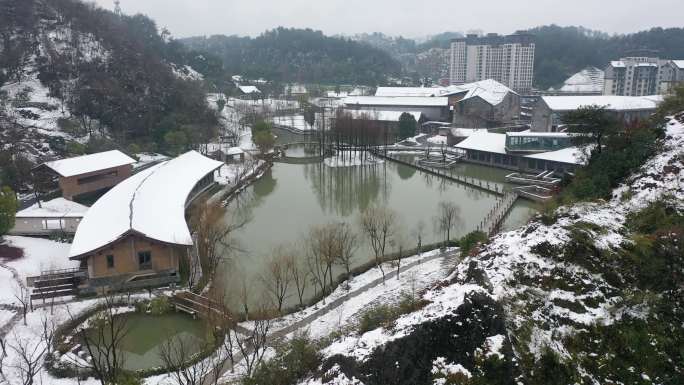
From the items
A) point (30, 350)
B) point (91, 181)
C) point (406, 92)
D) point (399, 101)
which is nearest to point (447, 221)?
point (30, 350)

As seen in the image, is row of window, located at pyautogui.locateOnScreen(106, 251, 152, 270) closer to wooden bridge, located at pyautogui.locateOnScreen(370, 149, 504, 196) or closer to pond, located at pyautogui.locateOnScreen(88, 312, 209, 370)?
pond, located at pyautogui.locateOnScreen(88, 312, 209, 370)

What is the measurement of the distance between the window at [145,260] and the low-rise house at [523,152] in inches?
713

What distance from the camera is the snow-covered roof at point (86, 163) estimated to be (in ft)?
55.5

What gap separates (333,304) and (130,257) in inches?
191

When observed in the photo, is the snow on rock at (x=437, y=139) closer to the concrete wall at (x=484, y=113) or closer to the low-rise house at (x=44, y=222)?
the concrete wall at (x=484, y=113)

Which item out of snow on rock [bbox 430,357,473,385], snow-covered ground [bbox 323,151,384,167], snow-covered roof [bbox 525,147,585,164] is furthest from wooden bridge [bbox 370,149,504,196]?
snow on rock [bbox 430,357,473,385]

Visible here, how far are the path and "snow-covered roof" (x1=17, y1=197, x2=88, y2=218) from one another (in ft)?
28.2

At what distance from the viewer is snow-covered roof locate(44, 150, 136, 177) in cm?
1691

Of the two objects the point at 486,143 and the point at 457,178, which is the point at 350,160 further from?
the point at 486,143

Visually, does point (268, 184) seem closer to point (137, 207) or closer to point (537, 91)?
point (137, 207)

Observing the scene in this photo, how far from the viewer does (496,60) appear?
65.6 meters

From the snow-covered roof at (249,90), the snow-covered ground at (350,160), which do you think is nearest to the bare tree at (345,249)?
the snow-covered ground at (350,160)

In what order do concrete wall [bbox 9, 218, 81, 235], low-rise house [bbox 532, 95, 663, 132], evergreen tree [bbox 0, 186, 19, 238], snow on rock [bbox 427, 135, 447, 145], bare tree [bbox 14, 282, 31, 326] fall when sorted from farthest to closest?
snow on rock [bbox 427, 135, 447, 145] < low-rise house [bbox 532, 95, 663, 132] < concrete wall [bbox 9, 218, 81, 235] < evergreen tree [bbox 0, 186, 19, 238] < bare tree [bbox 14, 282, 31, 326]

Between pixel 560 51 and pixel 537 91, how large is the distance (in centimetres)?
1088
